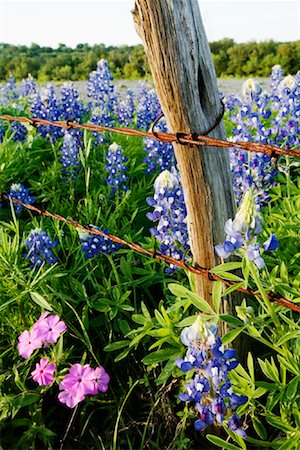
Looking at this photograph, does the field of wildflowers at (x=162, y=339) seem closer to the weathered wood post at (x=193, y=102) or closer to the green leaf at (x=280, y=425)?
the green leaf at (x=280, y=425)

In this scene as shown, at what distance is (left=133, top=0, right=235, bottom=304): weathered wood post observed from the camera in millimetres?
1712

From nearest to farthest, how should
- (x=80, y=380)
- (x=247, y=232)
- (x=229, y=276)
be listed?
(x=247, y=232), (x=229, y=276), (x=80, y=380)

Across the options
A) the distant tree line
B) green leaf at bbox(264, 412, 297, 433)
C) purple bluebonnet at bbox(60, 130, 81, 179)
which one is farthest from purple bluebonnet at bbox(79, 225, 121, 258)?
the distant tree line

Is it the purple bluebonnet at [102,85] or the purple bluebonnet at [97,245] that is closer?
the purple bluebonnet at [97,245]

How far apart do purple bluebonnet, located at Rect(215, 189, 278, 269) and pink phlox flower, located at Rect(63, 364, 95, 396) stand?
0.82 m

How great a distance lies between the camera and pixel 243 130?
9.22 feet

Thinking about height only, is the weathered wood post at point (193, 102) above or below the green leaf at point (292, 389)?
above

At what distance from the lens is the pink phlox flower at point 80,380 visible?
218 centimetres

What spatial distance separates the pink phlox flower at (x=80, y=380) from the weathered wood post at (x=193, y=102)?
0.52 meters

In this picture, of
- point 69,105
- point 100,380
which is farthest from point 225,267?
point 69,105

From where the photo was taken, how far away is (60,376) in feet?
7.50

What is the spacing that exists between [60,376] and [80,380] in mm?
119

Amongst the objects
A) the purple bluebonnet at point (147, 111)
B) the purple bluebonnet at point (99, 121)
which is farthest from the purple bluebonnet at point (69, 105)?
the purple bluebonnet at point (147, 111)

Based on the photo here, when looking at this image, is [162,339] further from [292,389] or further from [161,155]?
[161,155]
